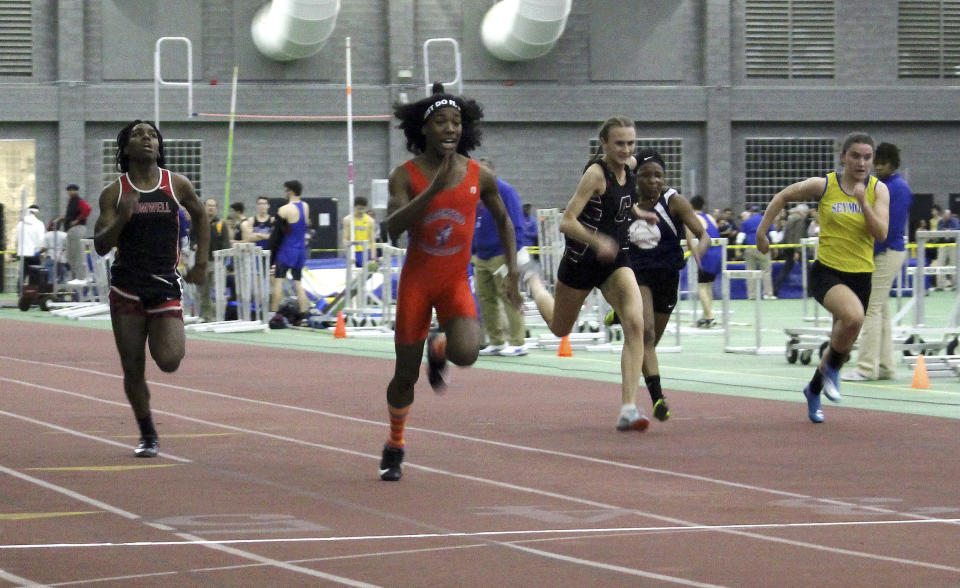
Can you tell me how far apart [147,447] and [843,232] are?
202 inches

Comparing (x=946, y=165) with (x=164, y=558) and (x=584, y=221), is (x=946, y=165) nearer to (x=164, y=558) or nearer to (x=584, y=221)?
(x=584, y=221)

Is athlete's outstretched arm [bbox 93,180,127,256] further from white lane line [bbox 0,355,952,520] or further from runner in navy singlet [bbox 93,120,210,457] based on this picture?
white lane line [bbox 0,355,952,520]


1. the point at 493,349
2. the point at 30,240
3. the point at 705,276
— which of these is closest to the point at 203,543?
the point at 705,276

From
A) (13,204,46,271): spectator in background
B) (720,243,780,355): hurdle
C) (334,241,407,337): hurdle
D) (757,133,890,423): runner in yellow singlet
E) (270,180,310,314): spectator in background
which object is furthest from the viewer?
(13,204,46,271): spectator in background

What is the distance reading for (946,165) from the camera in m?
42.7

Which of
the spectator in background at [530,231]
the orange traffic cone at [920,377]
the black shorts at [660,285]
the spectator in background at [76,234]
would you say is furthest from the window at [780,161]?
the black shorts at [660,285]

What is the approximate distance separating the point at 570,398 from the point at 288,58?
2649cm

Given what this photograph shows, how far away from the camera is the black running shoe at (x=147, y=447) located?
957 cm

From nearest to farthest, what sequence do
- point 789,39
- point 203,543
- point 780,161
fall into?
point 203,543, point 789,39, point 780,161

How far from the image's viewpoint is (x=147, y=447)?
9.62 meters

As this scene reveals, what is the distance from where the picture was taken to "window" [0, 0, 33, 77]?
38656 millimetres

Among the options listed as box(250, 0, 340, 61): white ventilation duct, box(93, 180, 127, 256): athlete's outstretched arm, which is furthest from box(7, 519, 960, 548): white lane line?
box(250, 0, 340, 61): white ventilation duct

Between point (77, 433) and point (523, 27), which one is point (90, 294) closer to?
point (523, 27)

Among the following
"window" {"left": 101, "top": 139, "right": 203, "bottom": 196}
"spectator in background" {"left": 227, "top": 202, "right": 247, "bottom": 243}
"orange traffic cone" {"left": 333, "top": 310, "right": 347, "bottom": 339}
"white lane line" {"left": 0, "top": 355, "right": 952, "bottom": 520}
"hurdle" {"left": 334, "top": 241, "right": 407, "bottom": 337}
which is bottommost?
"white lane line" {"left": 0, "top": 355, "right": 952, "bottom": 520}
